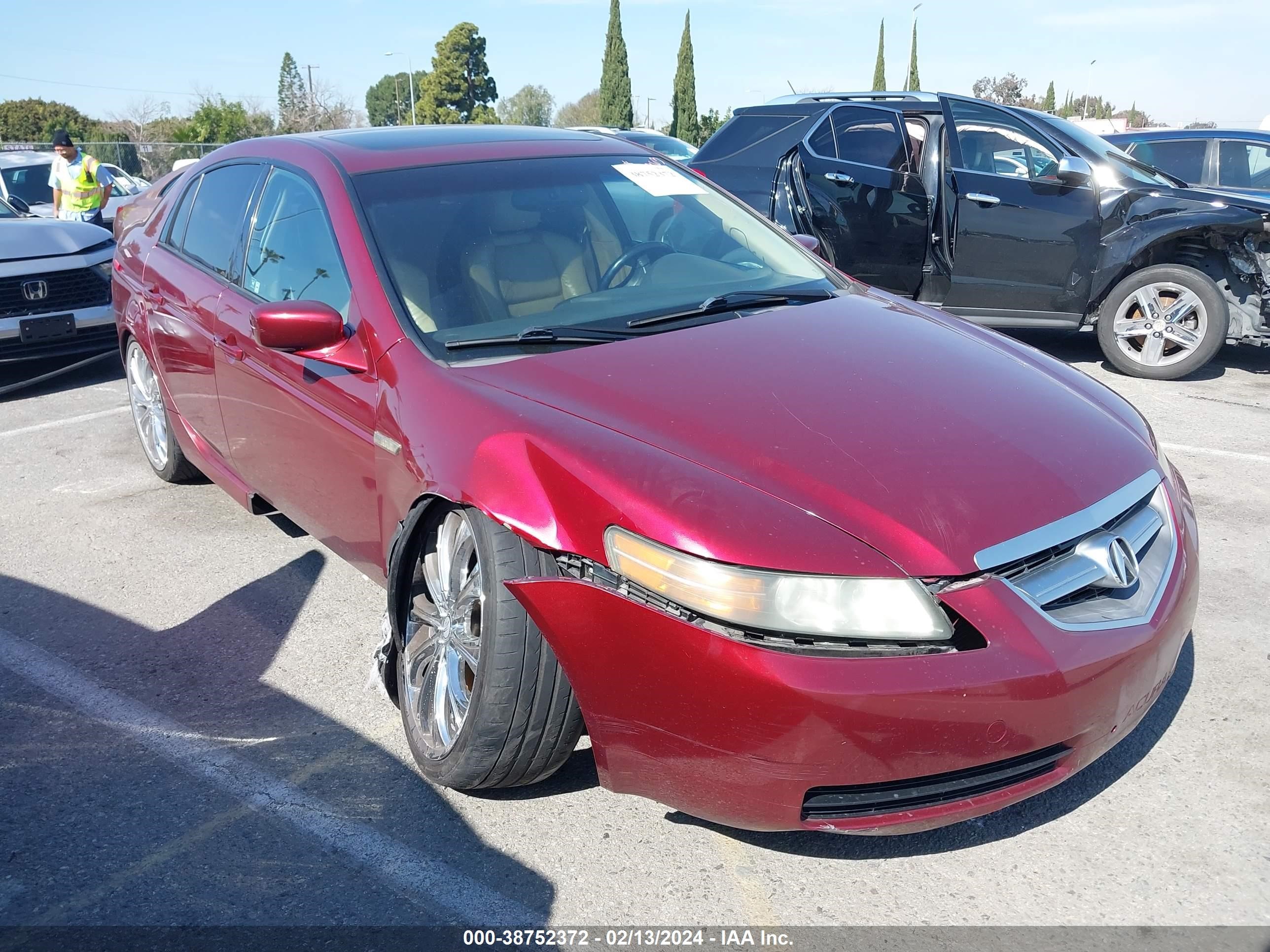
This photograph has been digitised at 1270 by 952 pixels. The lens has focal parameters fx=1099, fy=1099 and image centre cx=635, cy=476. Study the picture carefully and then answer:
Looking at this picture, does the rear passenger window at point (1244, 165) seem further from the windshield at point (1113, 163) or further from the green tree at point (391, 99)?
the green tree at point (391, 99)

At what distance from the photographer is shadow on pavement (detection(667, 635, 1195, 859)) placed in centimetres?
255

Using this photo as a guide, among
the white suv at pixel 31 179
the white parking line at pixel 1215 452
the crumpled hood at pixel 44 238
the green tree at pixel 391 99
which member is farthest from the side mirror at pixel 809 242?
the green tree at pixel 391 99

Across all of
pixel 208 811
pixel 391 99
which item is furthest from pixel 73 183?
pixel 391 99

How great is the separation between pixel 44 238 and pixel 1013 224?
659 cm

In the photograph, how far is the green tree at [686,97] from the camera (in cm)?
5638

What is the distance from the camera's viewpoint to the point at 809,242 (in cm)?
422

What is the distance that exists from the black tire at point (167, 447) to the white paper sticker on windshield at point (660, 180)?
7.84ft

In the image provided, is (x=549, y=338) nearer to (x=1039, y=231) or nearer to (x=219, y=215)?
(x=219, y=215)

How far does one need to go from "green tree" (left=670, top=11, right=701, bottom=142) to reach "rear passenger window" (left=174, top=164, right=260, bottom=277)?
53708 millimetres

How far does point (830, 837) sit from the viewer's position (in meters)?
2.62

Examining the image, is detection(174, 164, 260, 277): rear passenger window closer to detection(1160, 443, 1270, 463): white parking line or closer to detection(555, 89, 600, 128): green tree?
detection(1160, 443, 1270, 463): white parking line

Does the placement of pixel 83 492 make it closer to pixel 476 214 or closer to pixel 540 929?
pixel 476 214

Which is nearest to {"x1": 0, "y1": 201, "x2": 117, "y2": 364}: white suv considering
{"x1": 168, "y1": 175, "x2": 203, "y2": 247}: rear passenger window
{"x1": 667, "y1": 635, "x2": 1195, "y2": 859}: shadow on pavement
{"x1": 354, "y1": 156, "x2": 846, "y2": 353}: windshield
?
{"x1": 168, "y1": 175, "x2": 203, "y2": 247}: rear passenger window

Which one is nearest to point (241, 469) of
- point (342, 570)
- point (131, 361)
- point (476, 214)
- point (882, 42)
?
point (342, 570)
